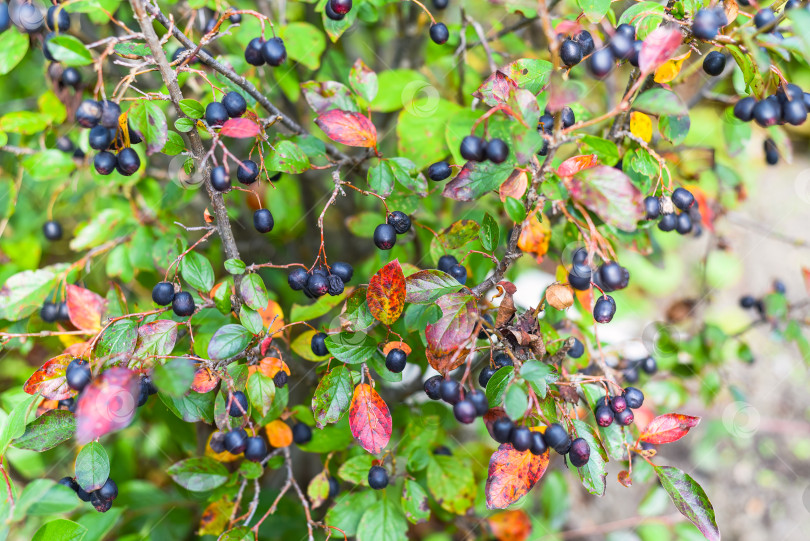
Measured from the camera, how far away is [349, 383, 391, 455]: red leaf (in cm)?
96

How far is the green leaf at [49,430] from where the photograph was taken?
935 millimetres

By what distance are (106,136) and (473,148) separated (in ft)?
1.92

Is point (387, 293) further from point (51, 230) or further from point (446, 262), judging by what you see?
point (51, 230)

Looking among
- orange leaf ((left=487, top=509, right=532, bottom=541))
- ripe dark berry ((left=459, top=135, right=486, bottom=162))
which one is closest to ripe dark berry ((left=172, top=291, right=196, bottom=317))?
ripe dark berry ((left=459, top=135, right=486, bottom=162))

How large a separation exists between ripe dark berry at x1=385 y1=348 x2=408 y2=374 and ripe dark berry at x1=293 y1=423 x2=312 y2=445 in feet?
1.16

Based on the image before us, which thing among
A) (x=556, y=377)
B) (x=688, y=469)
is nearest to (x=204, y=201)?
(x=556, y=377)

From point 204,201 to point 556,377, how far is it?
4.82 ft

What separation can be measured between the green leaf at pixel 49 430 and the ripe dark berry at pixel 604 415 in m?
0.84

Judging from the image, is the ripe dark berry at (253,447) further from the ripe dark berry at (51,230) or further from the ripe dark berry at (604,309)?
the ripe dark berry at (51,230)

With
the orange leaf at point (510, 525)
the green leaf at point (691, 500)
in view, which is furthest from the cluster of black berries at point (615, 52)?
the orange leaf at point (510, 525)

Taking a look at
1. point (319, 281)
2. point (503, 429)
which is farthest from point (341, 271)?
point (503, 429)

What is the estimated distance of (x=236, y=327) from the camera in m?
0.98

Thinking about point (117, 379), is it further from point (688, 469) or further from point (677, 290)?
point (677, 290)

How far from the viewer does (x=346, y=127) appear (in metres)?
1.04
